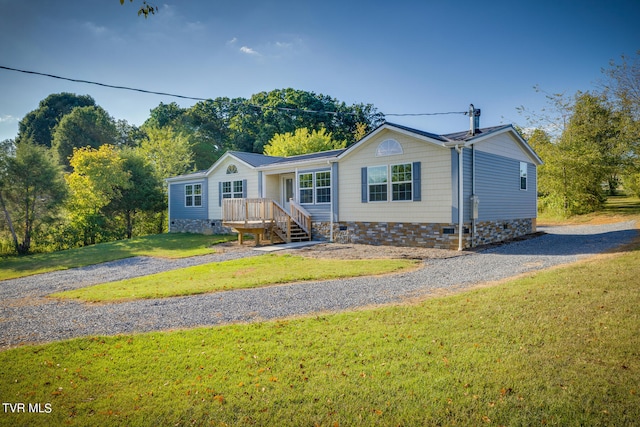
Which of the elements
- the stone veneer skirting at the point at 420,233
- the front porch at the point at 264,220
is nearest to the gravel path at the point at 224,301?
the stone veneer skirting at the point at 420,233

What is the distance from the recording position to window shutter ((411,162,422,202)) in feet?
43.5

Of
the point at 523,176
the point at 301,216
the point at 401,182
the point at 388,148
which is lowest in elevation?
the point at 301,216

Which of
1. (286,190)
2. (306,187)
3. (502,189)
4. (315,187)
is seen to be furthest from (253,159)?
(502,189)

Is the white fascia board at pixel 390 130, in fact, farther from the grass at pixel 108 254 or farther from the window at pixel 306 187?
the grass at pixel 108 254

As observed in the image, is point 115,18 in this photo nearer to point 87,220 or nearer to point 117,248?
point 117,248

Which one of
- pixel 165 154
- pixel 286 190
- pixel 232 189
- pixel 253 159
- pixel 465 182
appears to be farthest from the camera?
pixel 165 154

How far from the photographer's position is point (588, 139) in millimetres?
29391

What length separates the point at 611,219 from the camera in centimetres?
2272

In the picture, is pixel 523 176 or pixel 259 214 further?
pixel 523 176

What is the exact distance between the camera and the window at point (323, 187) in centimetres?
1625

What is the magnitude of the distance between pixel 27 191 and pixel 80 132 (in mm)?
26948

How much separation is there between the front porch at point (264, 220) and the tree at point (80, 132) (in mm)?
32129

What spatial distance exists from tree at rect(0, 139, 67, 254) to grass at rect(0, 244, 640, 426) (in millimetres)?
18839

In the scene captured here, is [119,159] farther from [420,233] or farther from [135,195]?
[420,233]
